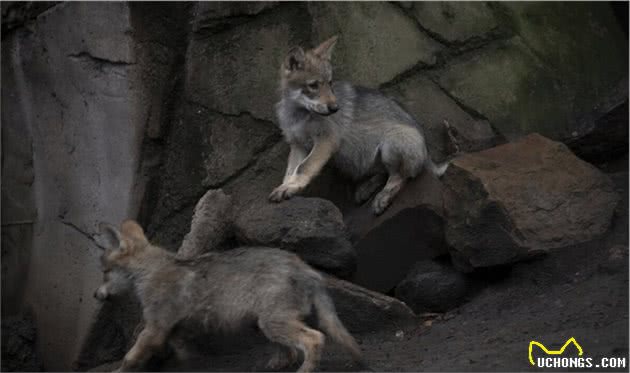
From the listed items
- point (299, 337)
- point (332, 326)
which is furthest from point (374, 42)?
point (299, 337)

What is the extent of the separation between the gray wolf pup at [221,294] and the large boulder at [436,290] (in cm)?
136

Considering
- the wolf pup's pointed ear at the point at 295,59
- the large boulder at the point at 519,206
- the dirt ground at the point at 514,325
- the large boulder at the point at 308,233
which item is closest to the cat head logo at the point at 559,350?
the dirt ground at the point at 514,325

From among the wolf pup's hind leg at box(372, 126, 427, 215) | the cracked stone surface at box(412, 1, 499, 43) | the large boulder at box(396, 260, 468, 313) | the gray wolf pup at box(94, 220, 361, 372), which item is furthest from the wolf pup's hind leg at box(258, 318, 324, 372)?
the cracked stone surface at box(412, 1, 499, 43)

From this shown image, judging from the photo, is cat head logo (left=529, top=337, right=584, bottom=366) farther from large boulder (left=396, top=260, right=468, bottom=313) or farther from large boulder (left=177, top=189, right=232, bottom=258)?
large boulder (left=177, top=189, right=232, bottom=258)

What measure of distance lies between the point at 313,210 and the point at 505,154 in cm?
155

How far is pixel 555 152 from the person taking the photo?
718 cm

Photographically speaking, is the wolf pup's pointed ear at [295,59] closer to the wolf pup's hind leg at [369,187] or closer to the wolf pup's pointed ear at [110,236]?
Result: the wolf pup's hind leg at [369,187]

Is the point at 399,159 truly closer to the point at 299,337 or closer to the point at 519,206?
the point at 519,206

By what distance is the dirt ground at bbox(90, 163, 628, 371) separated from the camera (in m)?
5.63

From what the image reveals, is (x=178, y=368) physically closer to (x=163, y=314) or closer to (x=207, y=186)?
(x=163, y=314)

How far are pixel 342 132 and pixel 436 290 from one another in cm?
167

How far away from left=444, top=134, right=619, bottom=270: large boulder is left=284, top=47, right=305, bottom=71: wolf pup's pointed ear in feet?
4.91

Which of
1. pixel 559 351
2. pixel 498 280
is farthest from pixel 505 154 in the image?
pixel 559 351

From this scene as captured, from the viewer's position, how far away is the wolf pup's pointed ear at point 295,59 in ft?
24.7
